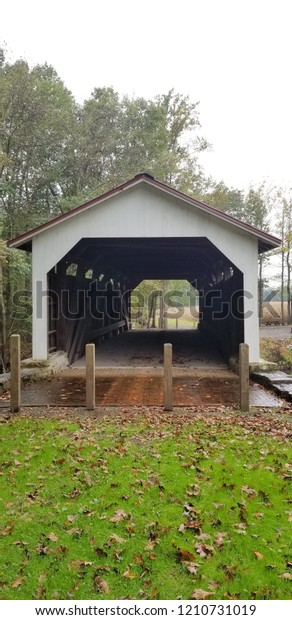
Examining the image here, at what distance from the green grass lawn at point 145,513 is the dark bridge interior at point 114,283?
5.23 meters

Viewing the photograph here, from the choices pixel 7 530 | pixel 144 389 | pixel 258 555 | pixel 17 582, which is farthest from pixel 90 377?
pixel 258 555

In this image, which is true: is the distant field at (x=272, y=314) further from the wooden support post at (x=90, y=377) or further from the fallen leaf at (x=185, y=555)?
the fallen leaf at (x=185, y=555)

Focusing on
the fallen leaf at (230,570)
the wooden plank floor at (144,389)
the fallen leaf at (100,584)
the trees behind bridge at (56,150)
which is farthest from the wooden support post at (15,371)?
the trees behind bridge at (56,150)

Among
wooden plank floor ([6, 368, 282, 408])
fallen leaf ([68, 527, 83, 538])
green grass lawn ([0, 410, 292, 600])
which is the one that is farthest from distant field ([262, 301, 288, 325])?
fallen leaf ([68, 527, 83, 538])

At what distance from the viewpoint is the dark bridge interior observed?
403 inches

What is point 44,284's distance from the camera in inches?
368

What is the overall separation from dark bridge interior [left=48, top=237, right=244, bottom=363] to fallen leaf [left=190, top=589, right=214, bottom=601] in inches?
289

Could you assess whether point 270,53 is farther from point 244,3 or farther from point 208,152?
point 208,152

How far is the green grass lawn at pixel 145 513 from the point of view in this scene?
2529 mm

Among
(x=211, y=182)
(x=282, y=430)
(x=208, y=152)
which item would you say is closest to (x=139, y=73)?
(x=208, y=152)

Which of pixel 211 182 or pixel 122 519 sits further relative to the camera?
pixel 211 182

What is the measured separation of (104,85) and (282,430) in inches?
917

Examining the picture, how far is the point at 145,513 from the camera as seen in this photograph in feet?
10.8
